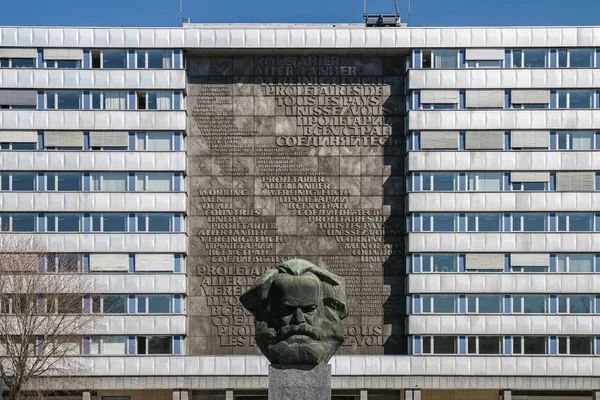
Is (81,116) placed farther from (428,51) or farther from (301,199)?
(428,51)

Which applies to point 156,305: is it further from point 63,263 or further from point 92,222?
point 92,222

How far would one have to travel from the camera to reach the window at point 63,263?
65.3 metres

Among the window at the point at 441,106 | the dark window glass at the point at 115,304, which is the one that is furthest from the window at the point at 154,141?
the window at the point at 441,106

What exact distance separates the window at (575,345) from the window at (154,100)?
101 feet

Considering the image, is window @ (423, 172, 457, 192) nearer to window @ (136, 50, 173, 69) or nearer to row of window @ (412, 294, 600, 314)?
row of window @ (412, 294, 600, 314)

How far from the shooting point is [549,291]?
2660 inches

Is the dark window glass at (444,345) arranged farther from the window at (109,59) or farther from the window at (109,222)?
the window at (109,59)

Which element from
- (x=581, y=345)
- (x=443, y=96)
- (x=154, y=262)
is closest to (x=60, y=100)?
(x=154, y=262)

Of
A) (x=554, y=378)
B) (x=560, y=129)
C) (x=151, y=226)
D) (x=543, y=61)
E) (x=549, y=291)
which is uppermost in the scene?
(x=543, y=61)

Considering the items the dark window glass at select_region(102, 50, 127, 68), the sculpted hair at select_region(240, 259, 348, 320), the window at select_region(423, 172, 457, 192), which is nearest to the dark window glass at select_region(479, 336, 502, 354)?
the window at select_region(423, 172, 457, 192)

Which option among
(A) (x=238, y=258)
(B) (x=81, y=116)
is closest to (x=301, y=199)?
(A) (x=238, y=258)

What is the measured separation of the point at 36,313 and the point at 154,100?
55.7 feet

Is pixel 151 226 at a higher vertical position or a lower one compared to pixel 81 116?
lower

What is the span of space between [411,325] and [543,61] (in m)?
20.2
